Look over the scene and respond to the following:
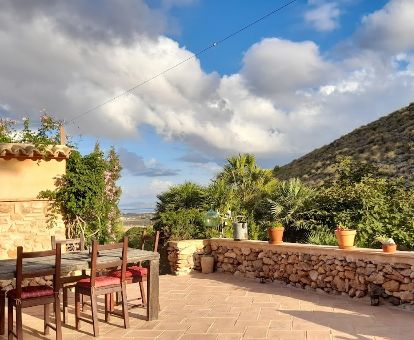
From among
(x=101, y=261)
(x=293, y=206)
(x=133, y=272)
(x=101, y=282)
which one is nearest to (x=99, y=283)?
(x=101, y=282)

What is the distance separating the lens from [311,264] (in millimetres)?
6621

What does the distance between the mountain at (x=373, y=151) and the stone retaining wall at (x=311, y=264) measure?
9824mm

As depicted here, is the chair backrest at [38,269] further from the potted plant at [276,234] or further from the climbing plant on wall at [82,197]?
the potted plant at [276,234]

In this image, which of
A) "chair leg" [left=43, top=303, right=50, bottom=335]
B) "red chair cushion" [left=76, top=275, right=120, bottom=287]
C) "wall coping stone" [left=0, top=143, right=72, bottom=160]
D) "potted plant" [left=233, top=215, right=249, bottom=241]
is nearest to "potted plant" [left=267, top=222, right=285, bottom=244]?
"potted plant" [left=233, top=215, right=249, bottom=241]

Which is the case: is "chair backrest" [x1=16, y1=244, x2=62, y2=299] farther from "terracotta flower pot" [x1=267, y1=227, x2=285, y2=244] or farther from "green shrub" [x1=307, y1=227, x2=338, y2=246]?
"green shrub" [x1=307, y1=227, x2=338, y2=246]

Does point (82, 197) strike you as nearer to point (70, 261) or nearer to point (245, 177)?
point (70, 261)

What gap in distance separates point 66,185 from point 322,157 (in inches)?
682

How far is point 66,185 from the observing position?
745 centimetres

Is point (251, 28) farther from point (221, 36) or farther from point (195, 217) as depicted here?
point (195, 217)

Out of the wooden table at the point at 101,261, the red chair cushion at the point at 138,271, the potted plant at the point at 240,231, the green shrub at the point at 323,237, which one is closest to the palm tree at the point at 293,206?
the green shrub at the point at 323,237

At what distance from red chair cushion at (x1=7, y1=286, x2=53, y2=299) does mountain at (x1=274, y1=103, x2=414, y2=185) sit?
14.0 metres

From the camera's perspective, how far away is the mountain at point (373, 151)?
17.7 metres

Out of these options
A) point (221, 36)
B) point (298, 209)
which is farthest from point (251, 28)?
point (298, 209)

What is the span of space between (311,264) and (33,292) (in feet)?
13.1
